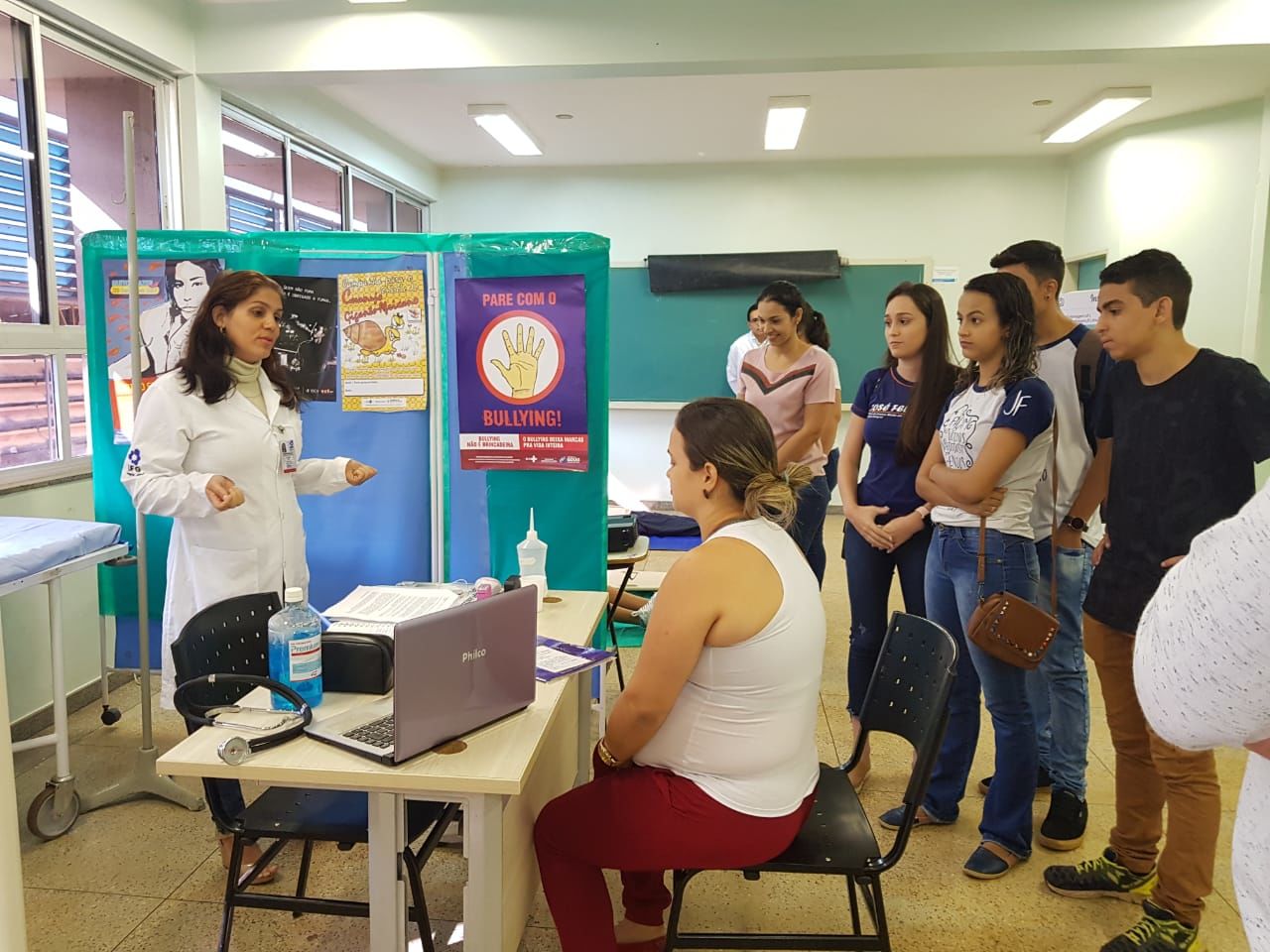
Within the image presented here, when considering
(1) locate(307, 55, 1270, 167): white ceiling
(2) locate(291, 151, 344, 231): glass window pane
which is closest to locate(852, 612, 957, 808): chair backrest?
(1) locate(307, 55, 1270, 167): white ceiling

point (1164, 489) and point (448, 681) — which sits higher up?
point (1164, 489)

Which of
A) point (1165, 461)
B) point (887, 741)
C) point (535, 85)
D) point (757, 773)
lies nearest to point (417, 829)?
point (757, 773)

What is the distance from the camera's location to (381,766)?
1.37 metres

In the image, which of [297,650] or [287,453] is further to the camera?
[287,453]

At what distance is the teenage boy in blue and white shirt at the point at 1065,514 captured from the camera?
7.50 feet

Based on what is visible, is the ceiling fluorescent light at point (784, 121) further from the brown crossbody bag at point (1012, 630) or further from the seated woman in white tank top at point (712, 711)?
the seated woman in white tank top at point (712, 711)

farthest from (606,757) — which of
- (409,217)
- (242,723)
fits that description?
(409,217)

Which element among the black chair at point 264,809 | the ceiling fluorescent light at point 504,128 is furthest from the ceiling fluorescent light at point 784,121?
the black chair at point 264,809

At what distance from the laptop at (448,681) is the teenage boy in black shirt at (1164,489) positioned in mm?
1252

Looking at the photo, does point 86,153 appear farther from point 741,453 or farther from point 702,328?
point 702,328

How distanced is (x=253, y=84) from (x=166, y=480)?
285cm

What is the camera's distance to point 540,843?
159 centimetres

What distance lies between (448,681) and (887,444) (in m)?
1.63

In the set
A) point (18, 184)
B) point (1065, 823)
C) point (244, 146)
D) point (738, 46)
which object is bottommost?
point (1065, 823)
